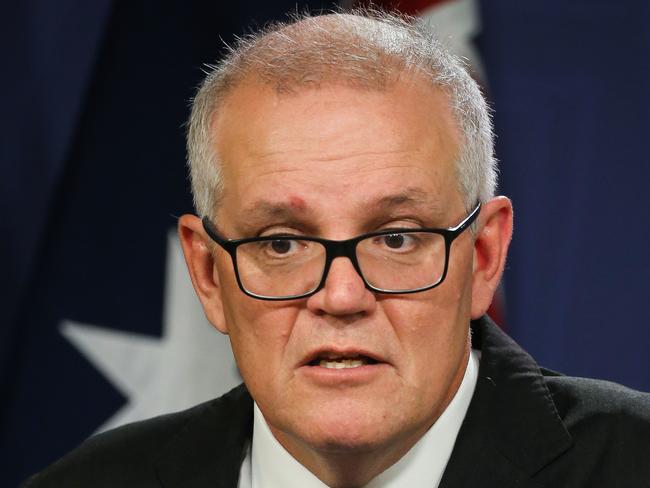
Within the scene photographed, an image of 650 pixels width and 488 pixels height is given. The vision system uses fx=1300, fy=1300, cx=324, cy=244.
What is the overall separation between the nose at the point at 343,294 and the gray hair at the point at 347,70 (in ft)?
1.00

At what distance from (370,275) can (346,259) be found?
0.05 metres

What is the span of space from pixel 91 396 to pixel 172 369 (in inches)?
10.9

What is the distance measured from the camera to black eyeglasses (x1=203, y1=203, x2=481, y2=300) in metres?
2.25

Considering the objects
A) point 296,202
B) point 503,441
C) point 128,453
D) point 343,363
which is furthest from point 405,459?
point 128,453

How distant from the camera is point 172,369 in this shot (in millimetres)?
4148

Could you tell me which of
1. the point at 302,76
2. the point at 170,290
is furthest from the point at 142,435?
the point at 170,290

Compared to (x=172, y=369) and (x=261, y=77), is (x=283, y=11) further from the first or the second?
(x=261, y=77)

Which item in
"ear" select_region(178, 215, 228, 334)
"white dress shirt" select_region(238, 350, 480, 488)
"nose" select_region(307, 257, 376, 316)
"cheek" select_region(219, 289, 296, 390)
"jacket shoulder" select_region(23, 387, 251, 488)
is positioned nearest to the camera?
"nose" select_region(307, 257, 376, 316)

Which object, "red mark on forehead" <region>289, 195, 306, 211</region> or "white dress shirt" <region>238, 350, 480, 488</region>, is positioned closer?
"red mark on forehead" <region>289, 195, 306, 211</region>

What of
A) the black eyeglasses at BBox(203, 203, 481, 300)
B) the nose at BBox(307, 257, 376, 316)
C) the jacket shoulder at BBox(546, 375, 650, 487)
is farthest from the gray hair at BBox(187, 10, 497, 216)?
the jacket shoulder at BBox(546, 375, 650, 487)

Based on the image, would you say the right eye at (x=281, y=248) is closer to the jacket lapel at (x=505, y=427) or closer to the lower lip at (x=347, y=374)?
the lower lip at (x=347, y=374)

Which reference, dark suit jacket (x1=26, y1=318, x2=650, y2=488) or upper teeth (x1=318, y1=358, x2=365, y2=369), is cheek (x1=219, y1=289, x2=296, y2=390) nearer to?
upper teeth (x1=318, y1=358, x2=365, y2=369)

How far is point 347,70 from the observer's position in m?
2.35

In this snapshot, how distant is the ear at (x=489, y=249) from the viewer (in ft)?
8.12
